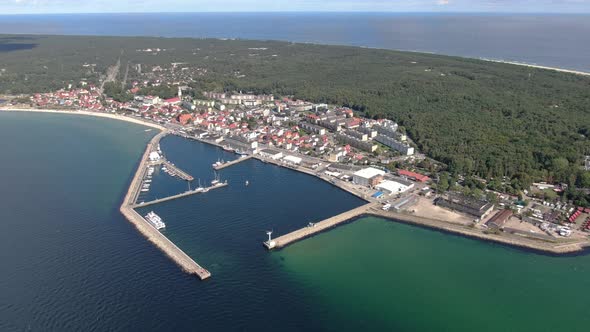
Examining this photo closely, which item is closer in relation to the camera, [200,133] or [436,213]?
[436,213]

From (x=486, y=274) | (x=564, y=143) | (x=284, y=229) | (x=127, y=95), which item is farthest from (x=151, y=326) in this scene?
(x=127, y=95)

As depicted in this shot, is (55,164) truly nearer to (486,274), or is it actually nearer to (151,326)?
(151,326)

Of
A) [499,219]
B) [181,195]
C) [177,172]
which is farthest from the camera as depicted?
[177,172]

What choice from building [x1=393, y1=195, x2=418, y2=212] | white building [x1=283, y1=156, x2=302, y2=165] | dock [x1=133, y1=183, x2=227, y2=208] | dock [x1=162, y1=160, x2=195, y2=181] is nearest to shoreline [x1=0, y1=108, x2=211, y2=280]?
dock [x1=133, y1=183, x2=227, y2=208]

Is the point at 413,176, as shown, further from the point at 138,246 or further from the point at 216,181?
the point at 138,246

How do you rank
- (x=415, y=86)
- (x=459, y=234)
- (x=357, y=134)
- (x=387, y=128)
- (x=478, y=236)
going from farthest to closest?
1. (x=415, y=86)
2. (x=387, y=128)
3. (x=357, y=134)
4. (x=459, y=234)
5. (x=478, y=236)

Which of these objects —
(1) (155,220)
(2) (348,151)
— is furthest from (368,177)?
(1) (155,220)

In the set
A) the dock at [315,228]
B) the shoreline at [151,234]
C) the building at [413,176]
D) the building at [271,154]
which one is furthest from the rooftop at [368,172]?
the shoreline at [151,234]

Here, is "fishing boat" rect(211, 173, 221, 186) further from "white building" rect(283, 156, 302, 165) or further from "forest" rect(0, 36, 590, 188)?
"forest" rect(0, 36, 590, 188)

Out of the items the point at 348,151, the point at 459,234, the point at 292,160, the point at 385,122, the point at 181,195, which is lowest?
the point at 459,234
